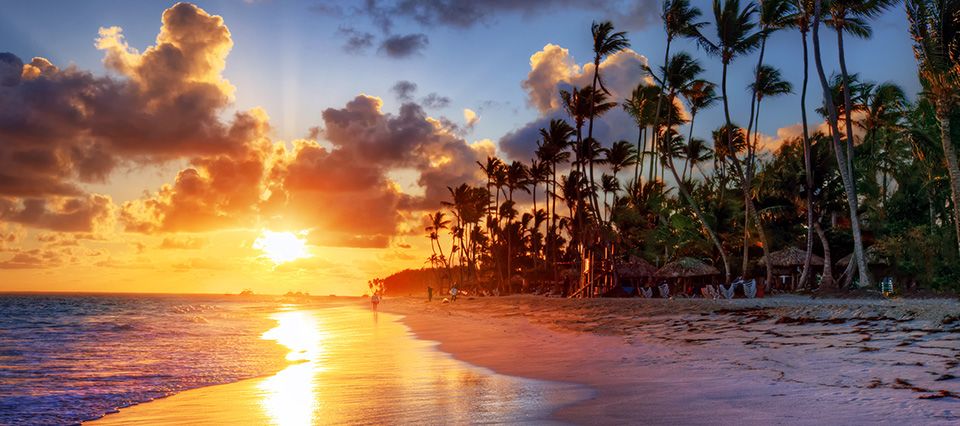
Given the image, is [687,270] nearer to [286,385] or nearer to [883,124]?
[883,124]

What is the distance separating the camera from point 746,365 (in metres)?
9.72

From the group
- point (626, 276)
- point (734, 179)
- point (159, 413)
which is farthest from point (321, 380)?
point (734, 179)

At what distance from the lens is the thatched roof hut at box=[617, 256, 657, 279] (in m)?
41.9

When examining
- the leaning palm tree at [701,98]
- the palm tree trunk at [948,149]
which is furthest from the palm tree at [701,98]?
the palm tree trunk at [948,149]

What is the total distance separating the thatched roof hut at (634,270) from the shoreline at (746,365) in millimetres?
22670

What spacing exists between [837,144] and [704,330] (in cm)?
1778

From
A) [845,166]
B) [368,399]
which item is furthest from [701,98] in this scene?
[368,399]

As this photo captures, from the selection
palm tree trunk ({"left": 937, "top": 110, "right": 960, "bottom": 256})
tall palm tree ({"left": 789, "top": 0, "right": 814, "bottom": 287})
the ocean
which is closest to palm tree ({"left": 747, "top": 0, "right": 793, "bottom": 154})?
tall palm tree ({"left": 789, "top": 0, "right": 814, "bottom": 287})

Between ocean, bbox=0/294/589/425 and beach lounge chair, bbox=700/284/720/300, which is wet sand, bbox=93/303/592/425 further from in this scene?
beach lounge chair, bbox=700/284/720/300

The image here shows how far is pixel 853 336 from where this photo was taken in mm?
11898

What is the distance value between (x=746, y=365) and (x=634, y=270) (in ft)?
109

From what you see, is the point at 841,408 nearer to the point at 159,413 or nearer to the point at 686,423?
the point at 686,423

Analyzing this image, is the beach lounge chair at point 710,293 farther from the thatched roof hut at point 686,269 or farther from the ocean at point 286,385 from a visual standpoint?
the ocean at point 286,385

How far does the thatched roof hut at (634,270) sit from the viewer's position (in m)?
41.9
